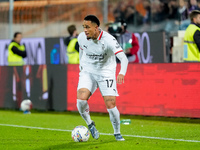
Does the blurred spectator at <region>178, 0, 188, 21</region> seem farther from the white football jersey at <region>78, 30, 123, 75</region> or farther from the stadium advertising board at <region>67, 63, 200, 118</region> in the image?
the white football jersey at <region>78, 30, 123, 75</region>

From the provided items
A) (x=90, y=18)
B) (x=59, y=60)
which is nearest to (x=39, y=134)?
(x=90, y=18)

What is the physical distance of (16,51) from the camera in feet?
55.9

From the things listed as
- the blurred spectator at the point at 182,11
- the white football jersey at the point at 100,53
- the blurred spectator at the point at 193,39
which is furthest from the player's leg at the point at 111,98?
the blurred spectator at the point at 182,11

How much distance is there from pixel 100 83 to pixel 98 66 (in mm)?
278

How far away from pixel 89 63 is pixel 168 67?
3.96 m

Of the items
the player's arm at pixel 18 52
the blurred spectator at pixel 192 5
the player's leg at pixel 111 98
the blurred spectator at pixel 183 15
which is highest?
the blurred spectator at pixel 192 5

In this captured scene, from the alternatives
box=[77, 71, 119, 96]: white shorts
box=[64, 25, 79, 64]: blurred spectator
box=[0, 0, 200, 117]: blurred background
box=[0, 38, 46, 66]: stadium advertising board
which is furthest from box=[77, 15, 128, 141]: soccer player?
box=[0, 38, 46, 66]: stadium advertising board

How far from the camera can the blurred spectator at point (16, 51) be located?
17.0 meters

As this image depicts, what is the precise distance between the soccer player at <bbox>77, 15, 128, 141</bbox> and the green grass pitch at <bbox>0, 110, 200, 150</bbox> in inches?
21.6

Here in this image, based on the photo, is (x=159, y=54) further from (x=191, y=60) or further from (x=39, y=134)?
(x=39, y=134)

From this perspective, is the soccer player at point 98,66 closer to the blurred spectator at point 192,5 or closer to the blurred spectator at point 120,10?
the blurred spectator at point 192,5

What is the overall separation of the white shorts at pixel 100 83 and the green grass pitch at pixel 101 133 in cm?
82

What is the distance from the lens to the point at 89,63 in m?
9.12

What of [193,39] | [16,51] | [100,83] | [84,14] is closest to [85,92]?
[100,83]
